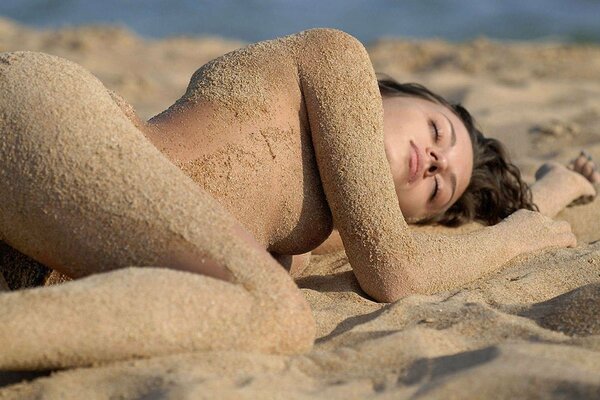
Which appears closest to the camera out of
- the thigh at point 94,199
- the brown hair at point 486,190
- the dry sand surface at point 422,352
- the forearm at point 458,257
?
the dry sand surface at point 422,352

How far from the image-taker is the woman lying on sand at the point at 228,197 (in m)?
1.79

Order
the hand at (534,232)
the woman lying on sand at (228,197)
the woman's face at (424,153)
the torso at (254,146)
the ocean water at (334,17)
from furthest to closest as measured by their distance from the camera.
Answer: the ocean water at (334,17) → the hand at (534,232) → the woman's face at (424,153) → the torso at (254,146) → the woman lying on sand at (228,197)

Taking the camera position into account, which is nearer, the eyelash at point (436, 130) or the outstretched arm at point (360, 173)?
the outstretched arm at point (360, 173)

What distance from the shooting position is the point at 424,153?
2.91 metres

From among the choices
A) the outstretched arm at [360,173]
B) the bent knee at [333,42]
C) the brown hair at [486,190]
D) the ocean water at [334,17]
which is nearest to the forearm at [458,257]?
the outstretched arm at [360,173]

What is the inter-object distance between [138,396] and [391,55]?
7.99 metres

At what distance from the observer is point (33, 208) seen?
6.76 feet

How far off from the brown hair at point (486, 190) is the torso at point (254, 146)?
0.95m

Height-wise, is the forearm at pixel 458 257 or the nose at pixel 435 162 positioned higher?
the nose at pixel 435 162

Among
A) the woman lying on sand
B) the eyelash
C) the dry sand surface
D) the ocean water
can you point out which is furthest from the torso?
the ocean water

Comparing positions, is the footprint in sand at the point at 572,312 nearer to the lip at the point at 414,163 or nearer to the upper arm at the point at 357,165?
the upper arm at the point at 357,165

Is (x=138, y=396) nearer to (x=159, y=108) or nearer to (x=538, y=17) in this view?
(x=159, y=108)

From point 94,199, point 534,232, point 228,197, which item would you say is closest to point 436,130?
point 534,232

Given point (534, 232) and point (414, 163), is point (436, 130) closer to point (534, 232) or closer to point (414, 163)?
point (414, 163)
